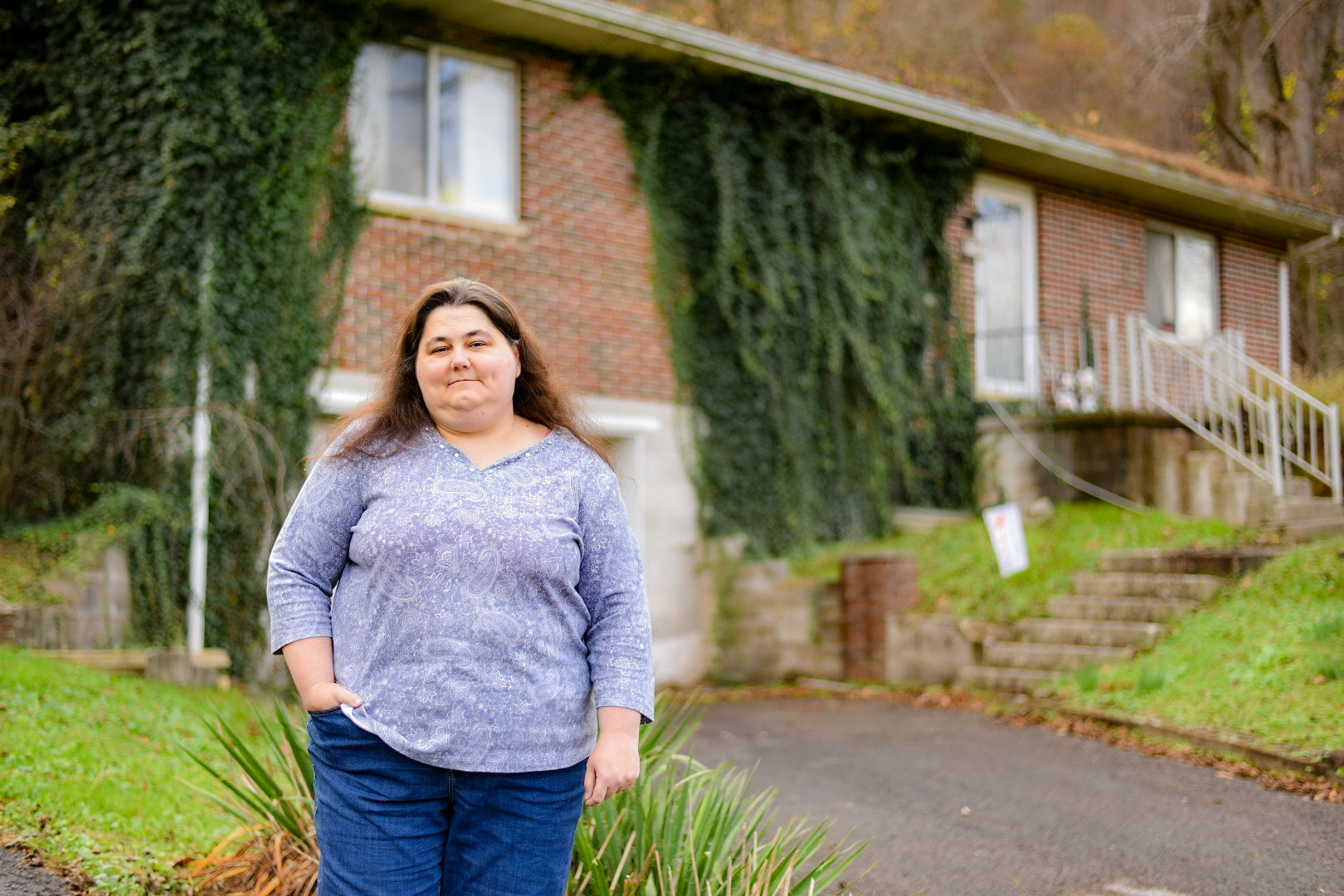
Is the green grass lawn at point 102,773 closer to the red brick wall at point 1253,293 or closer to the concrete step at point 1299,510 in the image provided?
the concrete step at point 1299,510

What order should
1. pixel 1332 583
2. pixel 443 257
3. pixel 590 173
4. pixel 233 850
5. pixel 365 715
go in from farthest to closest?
pixel 590 173 → pixel 443 257 → pixel 1332 583 → pixel 233 850 → pixel 365 715

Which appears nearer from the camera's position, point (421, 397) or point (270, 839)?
point (421, 397)

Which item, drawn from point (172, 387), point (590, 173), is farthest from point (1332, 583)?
point (172, 387)

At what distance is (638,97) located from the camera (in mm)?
9844

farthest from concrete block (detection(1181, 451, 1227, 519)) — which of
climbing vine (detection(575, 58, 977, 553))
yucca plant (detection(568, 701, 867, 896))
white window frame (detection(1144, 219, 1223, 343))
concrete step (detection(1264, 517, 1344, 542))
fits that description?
yucca plant (detection(568, 701, 867, 896))

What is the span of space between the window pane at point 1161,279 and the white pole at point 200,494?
10528 mm

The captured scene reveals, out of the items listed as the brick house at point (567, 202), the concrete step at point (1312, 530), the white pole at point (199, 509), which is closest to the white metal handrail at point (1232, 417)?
the brick house at point (567, 202)

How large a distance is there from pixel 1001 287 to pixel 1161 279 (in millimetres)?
2659

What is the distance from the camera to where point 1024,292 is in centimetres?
1256

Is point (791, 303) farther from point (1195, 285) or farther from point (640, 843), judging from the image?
point (640, 843)

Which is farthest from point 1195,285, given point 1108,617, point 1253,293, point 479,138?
point 479,138

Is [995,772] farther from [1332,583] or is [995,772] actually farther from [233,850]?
[233,850]

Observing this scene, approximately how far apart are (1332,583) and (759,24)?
14888mm

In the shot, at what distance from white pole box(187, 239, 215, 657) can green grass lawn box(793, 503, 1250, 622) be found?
462cm
